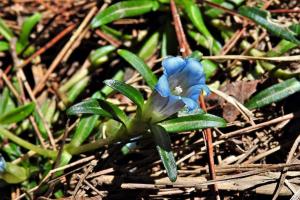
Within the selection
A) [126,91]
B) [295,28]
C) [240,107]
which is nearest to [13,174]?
[126,91]

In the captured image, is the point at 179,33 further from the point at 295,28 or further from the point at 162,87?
the point at 162,87

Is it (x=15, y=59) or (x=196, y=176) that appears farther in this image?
(x=15, y=59)

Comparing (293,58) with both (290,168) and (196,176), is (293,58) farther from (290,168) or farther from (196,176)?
(196,176)

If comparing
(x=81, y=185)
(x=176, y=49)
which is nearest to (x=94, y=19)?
(x=176, y=49)

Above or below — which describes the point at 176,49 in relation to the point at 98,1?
below

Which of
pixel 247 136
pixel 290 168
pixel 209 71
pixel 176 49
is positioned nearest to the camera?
pixel 290 168

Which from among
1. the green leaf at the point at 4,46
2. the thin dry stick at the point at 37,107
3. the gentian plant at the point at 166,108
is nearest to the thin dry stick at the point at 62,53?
the thin dry stick at the point at 37,107

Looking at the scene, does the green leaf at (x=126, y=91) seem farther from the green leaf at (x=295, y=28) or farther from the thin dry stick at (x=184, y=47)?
the green leaf at (x=295, y=28)

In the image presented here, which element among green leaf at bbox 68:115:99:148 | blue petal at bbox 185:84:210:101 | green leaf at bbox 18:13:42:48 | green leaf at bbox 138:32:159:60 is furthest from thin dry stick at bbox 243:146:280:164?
green leaf at bbox 18:13:42:48
